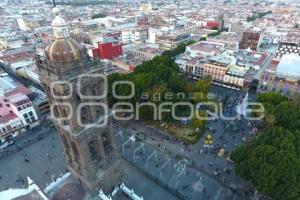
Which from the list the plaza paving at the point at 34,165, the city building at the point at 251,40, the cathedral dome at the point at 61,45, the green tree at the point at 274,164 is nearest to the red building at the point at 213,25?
the city building at the point at 251,40

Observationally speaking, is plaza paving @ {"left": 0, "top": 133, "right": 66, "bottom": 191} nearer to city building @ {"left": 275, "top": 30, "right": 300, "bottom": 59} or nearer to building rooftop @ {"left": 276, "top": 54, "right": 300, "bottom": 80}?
building rooftop @ {"left": 276, "top": 54, "right": 300, "bottom": 80}

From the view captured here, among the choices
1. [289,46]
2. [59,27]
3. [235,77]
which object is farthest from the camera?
[289,46]

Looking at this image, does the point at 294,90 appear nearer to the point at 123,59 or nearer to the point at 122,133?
the point at 122,133

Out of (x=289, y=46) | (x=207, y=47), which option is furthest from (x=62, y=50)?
(x=289, y=46)

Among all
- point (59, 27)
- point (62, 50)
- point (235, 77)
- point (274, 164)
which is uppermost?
point (59, 27)

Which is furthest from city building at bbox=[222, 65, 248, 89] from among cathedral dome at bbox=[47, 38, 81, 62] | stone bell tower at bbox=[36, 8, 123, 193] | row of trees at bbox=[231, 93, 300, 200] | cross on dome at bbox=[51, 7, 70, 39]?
cross on dome at bbox=[51, 7, 70, 39]

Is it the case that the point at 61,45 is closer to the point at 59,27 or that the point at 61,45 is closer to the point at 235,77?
the point at 59,27

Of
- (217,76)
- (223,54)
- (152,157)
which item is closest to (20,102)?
(152,157)

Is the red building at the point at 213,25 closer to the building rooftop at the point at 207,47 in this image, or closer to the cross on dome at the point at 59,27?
the building rooftop at the point at 207,47
